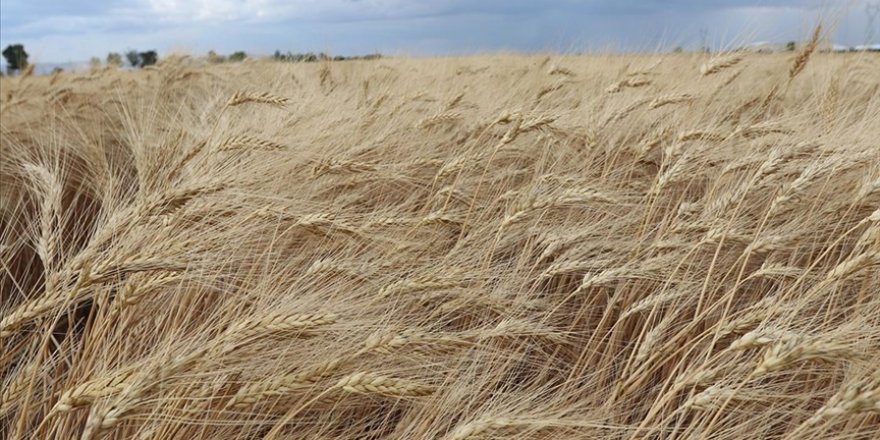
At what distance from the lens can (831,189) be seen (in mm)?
2006

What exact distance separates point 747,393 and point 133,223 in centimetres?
124

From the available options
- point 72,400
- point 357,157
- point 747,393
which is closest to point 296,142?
point 357,157

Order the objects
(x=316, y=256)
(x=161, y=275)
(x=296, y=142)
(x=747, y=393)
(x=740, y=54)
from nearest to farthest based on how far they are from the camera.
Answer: (x=747, y=393)
(x=161, y=275)
(x=316, y=256)
(x=296, y=142)
(x=740, y=54)

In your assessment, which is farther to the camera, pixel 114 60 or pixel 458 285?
pixel 114 60

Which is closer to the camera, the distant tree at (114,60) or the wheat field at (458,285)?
the wheat field at (458,285)

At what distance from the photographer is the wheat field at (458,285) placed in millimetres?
1151

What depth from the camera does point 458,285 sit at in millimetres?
1552

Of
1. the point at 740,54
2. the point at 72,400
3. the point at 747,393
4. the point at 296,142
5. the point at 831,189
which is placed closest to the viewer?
the point at 72,400

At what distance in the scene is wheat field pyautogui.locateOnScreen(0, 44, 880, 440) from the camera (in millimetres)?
1151

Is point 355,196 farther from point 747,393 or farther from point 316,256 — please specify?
point 747,393

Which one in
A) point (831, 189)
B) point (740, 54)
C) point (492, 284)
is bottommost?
point (492, 284)

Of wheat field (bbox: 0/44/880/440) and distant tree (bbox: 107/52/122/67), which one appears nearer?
wheat field (bbox: 0/44/880/440)

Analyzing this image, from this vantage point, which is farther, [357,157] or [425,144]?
[425,144]

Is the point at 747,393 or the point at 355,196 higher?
the point at 355,196
